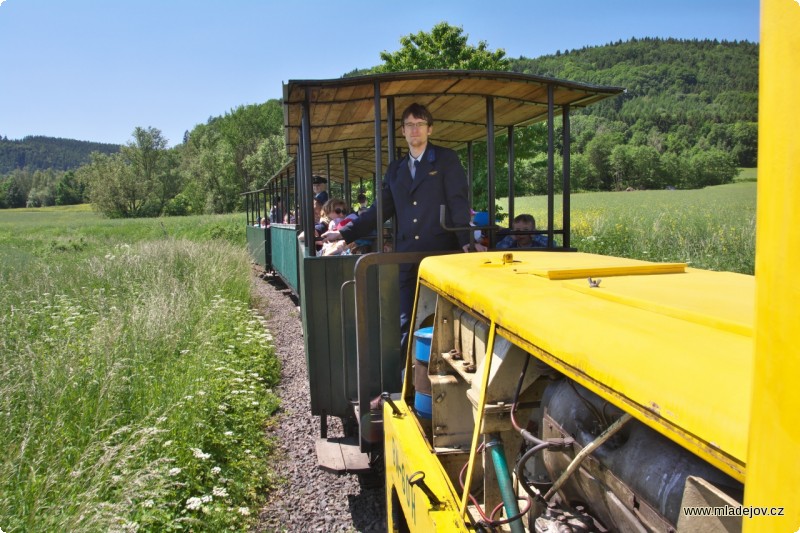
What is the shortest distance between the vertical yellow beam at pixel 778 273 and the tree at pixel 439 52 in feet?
70.2

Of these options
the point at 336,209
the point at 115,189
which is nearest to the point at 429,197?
the point at 336,209

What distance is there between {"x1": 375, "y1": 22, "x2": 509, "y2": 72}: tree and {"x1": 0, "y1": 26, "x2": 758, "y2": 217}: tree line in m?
0.04

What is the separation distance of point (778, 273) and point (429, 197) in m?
3.42

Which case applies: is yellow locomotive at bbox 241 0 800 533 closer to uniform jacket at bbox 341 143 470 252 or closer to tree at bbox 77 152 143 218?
uniform jacket at bbox 341 143 470 252

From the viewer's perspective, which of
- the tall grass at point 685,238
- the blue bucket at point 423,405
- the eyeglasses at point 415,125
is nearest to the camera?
the blue bucket at point 423,405

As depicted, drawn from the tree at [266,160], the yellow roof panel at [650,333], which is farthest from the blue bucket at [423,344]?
the tree at [266,160]

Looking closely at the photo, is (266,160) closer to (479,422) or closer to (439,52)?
(439,52)

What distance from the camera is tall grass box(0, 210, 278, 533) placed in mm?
3328

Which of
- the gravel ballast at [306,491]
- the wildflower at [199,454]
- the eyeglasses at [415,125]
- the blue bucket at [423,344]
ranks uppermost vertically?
the eyeglasses at [415,125]

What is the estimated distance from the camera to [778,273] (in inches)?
29.4

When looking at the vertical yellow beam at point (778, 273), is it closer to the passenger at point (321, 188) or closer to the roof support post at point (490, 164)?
the roof support post at point (490, 164)

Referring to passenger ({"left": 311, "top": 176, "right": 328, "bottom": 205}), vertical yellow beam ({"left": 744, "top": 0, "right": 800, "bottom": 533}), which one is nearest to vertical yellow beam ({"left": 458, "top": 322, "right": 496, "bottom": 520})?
vertical yellow beam ({"left": 744, "top": 0, "right": 800, "bottom": 533})

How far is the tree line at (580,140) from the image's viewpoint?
142 inches

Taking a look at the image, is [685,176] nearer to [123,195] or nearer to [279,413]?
[279,413]
